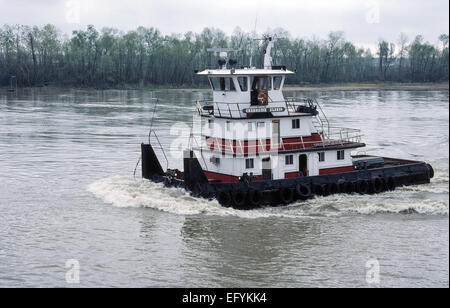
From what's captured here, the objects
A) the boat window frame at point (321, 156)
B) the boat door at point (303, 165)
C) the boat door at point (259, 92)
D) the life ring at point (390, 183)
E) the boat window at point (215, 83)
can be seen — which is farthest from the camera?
the life ring at point (390, 183)

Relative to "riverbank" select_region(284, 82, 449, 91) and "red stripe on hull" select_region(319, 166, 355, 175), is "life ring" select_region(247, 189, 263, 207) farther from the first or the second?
"riverbank" select_region(284, 82, 449, 91)

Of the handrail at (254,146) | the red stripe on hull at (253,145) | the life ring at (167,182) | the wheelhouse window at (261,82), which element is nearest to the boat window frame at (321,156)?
the handrail at (254,146)

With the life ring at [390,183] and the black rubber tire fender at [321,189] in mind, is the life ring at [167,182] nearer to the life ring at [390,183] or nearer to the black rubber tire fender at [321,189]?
the black rubber tire fender at [321,189]

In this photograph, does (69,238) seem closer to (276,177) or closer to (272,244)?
(272,244)

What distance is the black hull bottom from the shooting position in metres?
22.5

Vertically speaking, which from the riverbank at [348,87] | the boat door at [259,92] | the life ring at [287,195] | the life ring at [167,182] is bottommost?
the life ring at [287,195]

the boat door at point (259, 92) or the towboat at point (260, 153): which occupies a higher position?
the boat door at point (259, 92)

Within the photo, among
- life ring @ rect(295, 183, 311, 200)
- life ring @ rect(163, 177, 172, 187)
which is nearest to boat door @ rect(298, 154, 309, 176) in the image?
life ring @ rect(295, 183, 311, 200)

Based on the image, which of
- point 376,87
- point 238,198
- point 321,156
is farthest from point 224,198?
point 376,87

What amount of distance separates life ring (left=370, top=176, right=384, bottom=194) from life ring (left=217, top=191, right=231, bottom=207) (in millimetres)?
6018

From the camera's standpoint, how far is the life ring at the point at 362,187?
2484 centimetres

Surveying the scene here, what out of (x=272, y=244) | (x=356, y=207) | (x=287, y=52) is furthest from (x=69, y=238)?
(x=287, y=52)

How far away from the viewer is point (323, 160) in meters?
24.8

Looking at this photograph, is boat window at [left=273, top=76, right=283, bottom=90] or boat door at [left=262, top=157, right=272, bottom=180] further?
boat window at [left=273, top=76, right=283, bottom=90]
